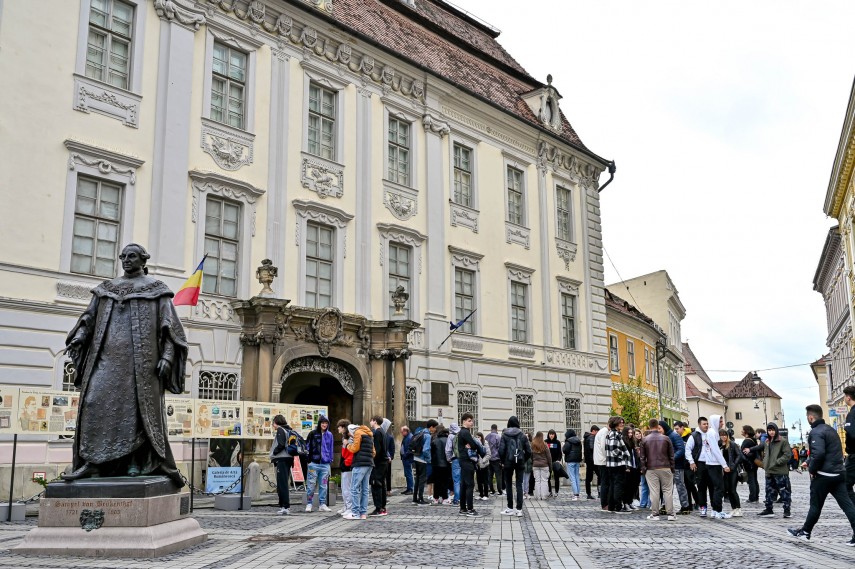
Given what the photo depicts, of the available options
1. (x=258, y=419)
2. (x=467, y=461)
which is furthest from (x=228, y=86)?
(x=467, y=461)

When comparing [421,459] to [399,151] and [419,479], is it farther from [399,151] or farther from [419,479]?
[399,151]

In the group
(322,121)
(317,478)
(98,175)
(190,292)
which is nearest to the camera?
(317,478)

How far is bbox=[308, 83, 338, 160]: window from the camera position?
2162 cm

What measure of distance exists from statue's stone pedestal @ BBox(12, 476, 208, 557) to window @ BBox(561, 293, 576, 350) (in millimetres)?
21645

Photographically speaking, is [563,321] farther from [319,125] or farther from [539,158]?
[319,125]

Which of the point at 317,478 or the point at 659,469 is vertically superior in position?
the point at 659,469

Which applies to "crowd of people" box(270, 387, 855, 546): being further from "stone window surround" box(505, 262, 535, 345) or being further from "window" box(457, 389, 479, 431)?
"stone window surround" box(505, 262, 535, 345)

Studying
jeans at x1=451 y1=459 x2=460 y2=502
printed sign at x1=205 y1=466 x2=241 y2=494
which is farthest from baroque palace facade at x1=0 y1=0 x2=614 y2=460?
jeans at x1=451 y1=459 x2=460 y2=502

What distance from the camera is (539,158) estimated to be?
2934 cm

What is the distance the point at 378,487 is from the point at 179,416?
3.55 m

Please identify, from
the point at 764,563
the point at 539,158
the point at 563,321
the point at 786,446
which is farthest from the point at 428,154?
the point at 764,563

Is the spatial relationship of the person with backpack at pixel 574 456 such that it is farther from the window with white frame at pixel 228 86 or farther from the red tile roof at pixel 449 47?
the red tile roof at pixel 449 47

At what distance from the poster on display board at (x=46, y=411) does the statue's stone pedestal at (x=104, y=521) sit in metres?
4.03

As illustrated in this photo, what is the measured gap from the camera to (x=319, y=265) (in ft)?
68.9
